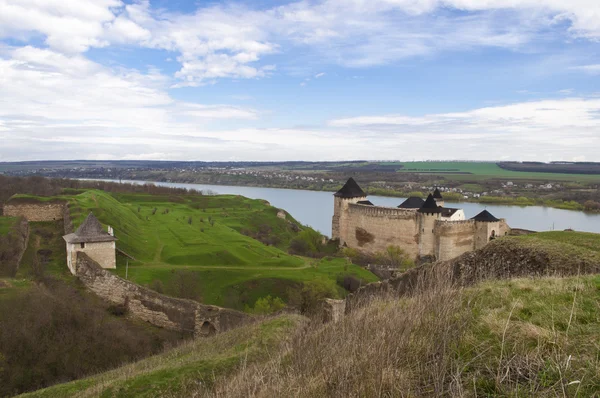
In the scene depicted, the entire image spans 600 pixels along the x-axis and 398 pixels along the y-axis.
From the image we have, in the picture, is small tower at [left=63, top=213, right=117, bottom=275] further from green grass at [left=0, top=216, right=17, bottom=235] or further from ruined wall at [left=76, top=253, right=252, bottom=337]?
green grass at [left=0, top=216, right=17, bottom=235]

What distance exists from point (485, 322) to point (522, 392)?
1.12 m

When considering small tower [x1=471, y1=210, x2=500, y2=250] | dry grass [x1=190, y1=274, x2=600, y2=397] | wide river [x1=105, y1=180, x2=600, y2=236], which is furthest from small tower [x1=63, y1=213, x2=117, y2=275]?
wide river [x1=105, y1=180, x2=600, y2=236]

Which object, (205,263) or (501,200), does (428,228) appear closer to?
(205,263)

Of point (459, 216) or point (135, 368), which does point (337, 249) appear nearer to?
point (459, 216)

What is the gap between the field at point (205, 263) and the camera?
16641 millimetres

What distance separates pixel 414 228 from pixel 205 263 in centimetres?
1241

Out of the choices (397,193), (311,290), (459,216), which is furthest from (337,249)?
(397,193)

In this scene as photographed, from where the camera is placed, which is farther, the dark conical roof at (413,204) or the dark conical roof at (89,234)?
the dark conical roof at (413,204)

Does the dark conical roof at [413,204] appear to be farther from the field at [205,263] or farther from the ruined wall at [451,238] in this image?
the field at [205,263]

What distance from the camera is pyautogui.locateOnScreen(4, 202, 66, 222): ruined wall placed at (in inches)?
843

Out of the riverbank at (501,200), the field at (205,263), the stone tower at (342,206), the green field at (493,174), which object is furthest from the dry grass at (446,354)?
the green field at (493,174)

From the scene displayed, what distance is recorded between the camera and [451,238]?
24250mm

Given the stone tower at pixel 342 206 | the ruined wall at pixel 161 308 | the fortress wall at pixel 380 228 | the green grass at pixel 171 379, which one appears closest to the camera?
the green grass at pixel 171 379

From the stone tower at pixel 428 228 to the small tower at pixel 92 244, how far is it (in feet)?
53.8
